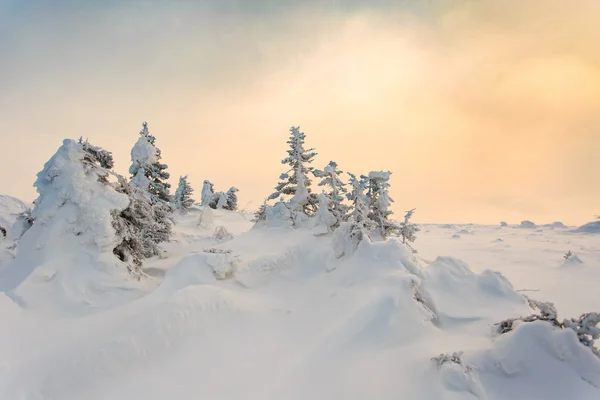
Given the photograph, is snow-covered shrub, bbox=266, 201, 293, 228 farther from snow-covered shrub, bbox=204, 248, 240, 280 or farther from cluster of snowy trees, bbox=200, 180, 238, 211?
cluster of snowy trees, bbox=200, 180, 238, 211

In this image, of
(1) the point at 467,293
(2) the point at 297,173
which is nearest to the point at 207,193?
(2) the point at 297,173

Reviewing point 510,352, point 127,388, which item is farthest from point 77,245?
point 510,352

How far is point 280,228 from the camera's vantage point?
16734 millimetres

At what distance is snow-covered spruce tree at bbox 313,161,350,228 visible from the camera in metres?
15.2

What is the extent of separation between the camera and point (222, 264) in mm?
10898

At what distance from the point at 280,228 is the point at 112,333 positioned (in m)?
10.3

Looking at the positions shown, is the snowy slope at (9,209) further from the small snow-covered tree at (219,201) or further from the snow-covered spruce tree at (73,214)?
the small snow-covered tree at (219,201)

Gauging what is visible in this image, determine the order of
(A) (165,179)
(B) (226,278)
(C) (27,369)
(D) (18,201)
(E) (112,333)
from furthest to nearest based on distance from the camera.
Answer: (D) (18,201), (A) (165,179), (B) (226,278), (E) (112,333), (C) (27,369)

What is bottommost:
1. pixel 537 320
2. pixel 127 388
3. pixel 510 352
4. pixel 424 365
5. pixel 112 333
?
pixel 127 388

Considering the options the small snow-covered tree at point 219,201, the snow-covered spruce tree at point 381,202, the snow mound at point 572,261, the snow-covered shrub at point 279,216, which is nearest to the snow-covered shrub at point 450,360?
the snow-covered spruce tree at point 381,202

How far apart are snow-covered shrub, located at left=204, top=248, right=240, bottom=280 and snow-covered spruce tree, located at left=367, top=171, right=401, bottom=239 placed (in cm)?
690

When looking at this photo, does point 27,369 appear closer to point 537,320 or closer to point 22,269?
point 22,269

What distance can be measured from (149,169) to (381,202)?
15.0m

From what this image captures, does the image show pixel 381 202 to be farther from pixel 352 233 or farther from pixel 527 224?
pixel 527 224
